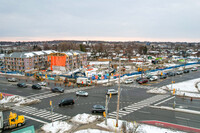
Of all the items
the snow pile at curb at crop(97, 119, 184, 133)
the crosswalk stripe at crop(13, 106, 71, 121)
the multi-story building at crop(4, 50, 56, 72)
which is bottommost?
the crosswalk stripe at crop(13, 106, 71, 121)

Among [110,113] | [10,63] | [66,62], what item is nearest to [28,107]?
[110,113]

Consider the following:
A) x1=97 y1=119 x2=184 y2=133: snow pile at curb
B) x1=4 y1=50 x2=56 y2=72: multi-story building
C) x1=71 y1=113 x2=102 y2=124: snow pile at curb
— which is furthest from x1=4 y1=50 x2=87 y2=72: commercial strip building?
x1=97 y1=119 x2=184 y2=133: snow pile at curb

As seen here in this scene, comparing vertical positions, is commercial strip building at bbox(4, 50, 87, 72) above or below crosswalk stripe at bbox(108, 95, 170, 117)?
above

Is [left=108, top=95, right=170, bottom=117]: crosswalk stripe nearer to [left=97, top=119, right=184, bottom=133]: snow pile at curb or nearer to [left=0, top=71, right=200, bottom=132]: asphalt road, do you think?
[left=0, top=71, right=200, bottom=132]: asphalt road

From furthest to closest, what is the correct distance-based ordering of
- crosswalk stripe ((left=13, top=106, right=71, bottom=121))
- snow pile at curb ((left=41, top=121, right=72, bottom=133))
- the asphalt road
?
crosswalk stripe ((left=13, top=106, right=71, bottom=121)), the asphalt road, snow pile at curb ((left=41, top=121, right=72, bottom=133))

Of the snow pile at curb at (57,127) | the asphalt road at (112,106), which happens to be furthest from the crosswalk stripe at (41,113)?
the snow pile at curb at (57,127)

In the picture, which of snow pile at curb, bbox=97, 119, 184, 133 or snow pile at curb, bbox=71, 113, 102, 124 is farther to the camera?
snow pile at curb, bbox=71, 113, 102, 124

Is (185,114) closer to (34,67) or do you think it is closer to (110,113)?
(110,113)

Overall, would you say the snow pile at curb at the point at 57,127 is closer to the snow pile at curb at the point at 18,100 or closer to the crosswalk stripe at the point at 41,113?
the crosswalk stripe at the point at 41,113

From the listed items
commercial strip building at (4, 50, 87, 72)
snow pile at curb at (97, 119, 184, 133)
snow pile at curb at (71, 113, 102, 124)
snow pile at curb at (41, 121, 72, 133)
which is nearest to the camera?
snow pile at curb at (97, 119, 184, 133)
